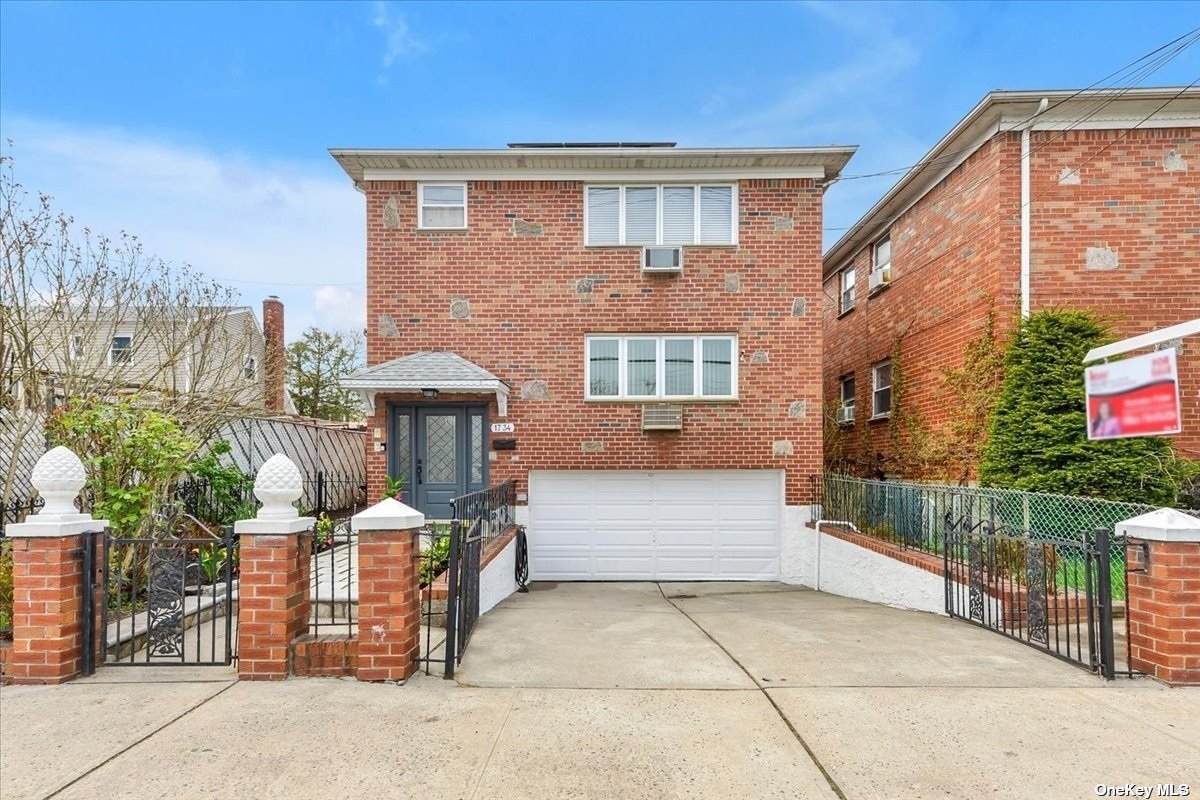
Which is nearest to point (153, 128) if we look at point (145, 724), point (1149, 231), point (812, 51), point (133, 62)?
point (133, 62)

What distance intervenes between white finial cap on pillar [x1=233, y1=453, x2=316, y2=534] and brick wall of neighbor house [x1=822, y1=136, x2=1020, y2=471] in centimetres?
962

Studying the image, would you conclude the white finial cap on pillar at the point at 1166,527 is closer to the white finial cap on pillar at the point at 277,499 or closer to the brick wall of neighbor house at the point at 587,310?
the brick wall of neighbor house at the point at 587,310

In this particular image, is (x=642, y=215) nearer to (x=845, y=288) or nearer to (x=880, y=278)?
(x=880, y=278)

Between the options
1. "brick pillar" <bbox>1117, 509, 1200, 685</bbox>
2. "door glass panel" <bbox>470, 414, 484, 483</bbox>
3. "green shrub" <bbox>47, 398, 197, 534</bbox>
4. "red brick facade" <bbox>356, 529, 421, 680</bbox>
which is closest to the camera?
"red brick facade" <bbox>356, 529, 421, 680</bbox>

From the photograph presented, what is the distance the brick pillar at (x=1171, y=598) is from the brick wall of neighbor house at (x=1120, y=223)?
5.44 metres

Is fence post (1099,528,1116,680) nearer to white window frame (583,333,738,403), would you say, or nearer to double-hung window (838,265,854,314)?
white window frame (583,333,738,403)

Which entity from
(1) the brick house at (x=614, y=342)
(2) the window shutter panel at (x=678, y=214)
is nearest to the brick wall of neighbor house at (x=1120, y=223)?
(1) the brick house at (x=614, y=342)

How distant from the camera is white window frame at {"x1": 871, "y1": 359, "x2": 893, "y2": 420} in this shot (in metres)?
12.5

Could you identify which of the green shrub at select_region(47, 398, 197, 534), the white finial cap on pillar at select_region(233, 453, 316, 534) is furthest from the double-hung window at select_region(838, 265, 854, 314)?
the green shrub at select_region(47, 398, 197, 534)

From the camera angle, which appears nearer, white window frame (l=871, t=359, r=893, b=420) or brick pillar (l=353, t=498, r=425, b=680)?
brick pillar (l=353, t=498, r=425, b=680)

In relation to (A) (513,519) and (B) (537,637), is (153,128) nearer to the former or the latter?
(A) (513,519)

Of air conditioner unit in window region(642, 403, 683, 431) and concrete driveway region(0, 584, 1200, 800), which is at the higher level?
air conditioner unit in window region(642, 403, 683, 431)

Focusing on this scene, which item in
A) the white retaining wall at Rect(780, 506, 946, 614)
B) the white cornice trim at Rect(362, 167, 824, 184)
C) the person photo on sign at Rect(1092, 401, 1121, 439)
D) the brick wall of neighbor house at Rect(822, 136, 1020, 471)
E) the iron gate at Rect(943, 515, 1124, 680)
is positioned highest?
the white cornice trim at Rect(362, 167, 824, 184)

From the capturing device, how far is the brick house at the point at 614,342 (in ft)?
34.6
